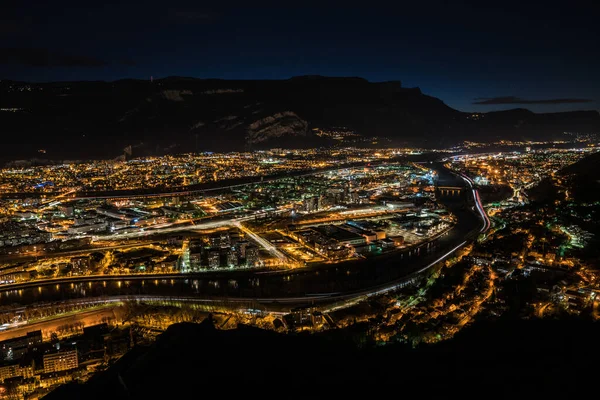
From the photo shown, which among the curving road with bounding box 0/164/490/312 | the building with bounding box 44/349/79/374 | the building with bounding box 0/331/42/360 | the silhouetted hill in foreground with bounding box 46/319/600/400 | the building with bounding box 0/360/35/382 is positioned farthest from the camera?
A: the curving road with bounding box 0/164/490/312

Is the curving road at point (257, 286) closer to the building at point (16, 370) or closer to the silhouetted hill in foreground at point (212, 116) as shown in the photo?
the building at point (16, 370)

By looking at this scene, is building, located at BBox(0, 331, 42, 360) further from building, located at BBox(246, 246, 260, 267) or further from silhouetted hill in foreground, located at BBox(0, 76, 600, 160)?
silhouetted hill in foreground, located at BBox(0, 76, 600, 160)

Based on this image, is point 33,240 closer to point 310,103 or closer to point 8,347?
point 8,347

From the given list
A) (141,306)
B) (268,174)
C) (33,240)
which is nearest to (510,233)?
(141,306)

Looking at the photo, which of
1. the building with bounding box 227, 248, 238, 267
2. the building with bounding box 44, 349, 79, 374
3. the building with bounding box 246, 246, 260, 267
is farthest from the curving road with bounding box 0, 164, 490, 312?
the building with bounding box 44, 349, 79, 374

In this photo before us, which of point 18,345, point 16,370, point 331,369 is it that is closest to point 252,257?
point 18,345

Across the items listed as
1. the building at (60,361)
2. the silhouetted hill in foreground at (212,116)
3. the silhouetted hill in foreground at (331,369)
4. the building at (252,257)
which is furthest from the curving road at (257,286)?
the silhouetted hill in foreground at (212,116)

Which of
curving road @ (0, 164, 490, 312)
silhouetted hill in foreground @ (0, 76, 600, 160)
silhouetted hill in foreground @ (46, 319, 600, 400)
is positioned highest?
silhouetted hill in foreground @ (0, 76, 600, 160)
